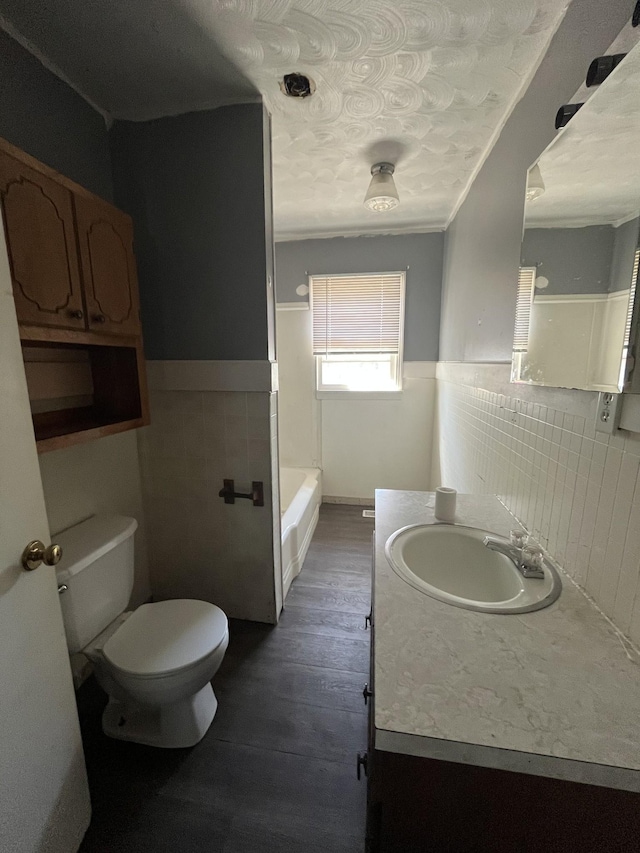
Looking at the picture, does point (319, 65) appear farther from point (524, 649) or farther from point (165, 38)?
point (524, 649)

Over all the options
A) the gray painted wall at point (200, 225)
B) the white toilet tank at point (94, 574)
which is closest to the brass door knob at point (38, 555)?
the white toilet tank at point (94, 574)

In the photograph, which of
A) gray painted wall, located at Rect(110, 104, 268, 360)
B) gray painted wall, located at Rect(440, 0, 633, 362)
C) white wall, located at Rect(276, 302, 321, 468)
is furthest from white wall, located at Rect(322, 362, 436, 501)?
gray painted wall, located at Rect(110, 104, 268, 360)

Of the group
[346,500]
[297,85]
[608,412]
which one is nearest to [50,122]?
[297,85]

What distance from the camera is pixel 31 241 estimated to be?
992 millimetres

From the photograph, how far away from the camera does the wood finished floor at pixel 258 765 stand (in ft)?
3.24

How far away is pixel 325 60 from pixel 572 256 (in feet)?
3.63

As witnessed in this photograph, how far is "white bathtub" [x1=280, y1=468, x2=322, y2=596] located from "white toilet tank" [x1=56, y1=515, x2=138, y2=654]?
2.90ft

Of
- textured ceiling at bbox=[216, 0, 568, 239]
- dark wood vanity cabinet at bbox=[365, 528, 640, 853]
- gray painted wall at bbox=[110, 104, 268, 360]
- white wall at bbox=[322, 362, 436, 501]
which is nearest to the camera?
dark wood vanity cabinet at bbox=[365, 528, 640, 853]

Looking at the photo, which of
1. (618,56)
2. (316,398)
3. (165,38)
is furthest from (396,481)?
(165,38)

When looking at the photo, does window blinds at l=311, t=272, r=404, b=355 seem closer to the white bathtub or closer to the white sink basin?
the white bathtub

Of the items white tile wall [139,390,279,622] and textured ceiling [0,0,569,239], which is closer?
textured ceiling [0,0,569,239]

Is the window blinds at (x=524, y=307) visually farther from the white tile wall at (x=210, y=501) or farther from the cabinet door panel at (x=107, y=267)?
the cabinet door panel at (x=107, y=267)

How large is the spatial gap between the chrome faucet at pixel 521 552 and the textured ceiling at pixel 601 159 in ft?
2.73

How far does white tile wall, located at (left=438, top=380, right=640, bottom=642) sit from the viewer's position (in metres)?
0.69
